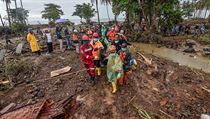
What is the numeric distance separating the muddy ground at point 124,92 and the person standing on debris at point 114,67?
44cm

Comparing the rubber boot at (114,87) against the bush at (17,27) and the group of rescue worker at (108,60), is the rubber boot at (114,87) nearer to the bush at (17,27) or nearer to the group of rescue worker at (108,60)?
the group of rescue worker at (108,60)

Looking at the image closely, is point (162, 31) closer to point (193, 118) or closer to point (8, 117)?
point (193, 118)

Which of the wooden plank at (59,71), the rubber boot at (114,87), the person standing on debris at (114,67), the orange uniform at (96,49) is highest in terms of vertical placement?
the orange uniform at (96,49)

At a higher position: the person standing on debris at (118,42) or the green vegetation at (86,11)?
the green vegetation at (86,11)

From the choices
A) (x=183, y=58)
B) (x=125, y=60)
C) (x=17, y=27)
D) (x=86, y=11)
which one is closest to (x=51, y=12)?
(x=86, y=11)

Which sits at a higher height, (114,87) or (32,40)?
(32,40)

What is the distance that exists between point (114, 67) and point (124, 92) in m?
0.96

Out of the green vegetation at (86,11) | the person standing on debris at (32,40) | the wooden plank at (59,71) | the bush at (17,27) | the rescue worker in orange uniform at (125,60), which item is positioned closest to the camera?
the rescue worker in orange uniform at (125,60)

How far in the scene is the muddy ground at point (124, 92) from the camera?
6734mm

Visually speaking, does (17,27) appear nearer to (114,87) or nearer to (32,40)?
(32,40)

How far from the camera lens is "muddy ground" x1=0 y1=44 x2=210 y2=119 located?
6.73 metres

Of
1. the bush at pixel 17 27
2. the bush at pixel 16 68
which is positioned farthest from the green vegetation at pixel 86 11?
the bush at pixel 16 68

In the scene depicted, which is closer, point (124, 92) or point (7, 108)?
point (7, 108)

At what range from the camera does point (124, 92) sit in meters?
7.36
